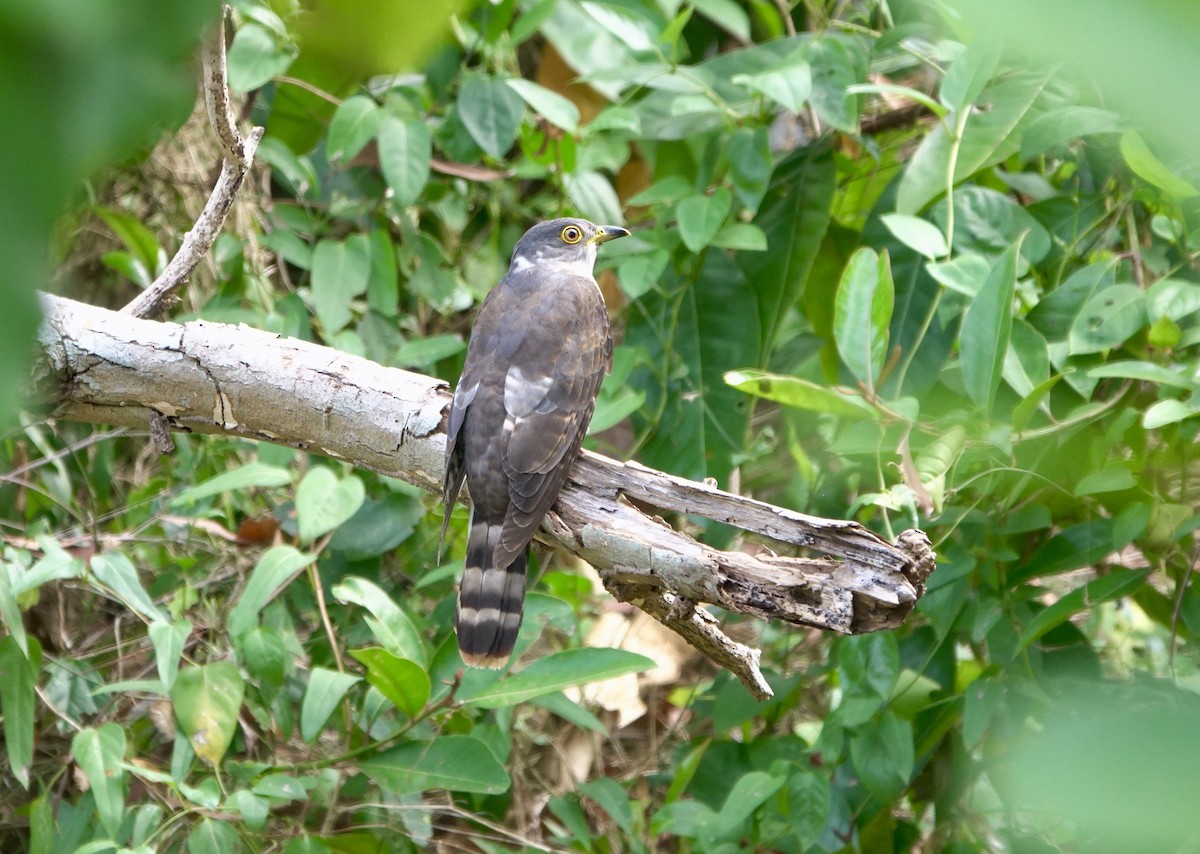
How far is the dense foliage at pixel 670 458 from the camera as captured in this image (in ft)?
11.8

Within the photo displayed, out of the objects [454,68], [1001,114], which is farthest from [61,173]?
[454,68]

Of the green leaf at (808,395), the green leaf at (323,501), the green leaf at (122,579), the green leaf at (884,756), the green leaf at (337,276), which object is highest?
the green leaf at (808,395)

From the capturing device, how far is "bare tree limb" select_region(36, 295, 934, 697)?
2.97 metres

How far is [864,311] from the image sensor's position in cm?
333

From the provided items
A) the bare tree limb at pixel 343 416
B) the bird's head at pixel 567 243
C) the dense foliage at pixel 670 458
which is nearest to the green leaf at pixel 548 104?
the dense foliage at pixel 670 458

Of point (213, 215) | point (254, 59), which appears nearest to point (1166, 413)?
point (213, 215)

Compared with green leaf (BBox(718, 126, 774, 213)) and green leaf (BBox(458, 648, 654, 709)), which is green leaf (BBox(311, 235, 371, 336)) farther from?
green leaf (BBox(458, 648, 654, 709))

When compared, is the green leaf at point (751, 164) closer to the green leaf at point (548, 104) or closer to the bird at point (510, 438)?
the green leaf at point (548, 104)

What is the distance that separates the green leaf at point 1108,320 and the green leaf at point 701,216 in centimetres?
140

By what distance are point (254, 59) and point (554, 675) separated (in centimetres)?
272

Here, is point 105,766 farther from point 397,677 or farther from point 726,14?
point 726,14

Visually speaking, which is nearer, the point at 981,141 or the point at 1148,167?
the point at 1148,167

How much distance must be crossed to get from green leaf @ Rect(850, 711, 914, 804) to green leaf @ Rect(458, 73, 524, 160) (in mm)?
2816

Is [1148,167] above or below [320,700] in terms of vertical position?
above
